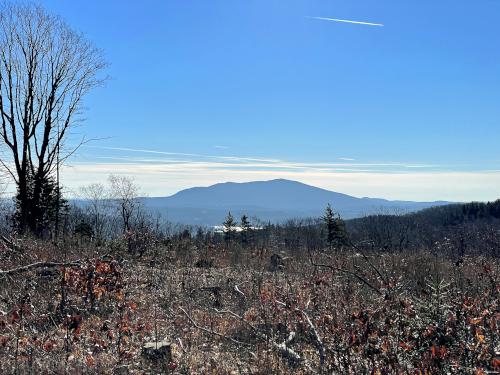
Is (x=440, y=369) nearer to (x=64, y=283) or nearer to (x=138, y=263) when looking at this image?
(x=64, y=283)

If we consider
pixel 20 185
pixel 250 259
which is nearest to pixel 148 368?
pixel 250 259

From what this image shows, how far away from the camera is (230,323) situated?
7.75 metres

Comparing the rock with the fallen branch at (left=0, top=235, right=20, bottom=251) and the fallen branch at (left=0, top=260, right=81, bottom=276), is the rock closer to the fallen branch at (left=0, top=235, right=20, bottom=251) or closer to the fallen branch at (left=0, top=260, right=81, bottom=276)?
the fallen branch at (left=0, top=260, right=81, bottom=276)

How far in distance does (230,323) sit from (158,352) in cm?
212

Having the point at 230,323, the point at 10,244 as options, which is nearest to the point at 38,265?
the point at 10,244

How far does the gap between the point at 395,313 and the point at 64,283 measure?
5729mm

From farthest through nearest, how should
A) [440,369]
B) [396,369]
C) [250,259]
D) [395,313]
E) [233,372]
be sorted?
[250,259], [233,372], [395,313], [396,369], [440,369]

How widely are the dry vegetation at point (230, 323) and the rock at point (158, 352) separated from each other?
34 millimetres

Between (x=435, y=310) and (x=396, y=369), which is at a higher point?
(x=435, y=310)

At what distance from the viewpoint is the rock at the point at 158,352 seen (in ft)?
18.9

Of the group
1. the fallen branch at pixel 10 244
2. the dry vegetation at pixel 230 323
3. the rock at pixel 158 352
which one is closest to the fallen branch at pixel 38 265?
the dry vegetation at pixel 230 323

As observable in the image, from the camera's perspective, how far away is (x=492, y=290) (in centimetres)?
662

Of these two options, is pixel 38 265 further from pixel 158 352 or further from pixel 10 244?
pixel 158 352

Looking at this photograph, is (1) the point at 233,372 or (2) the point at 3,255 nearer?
(1) the point at 233,372
